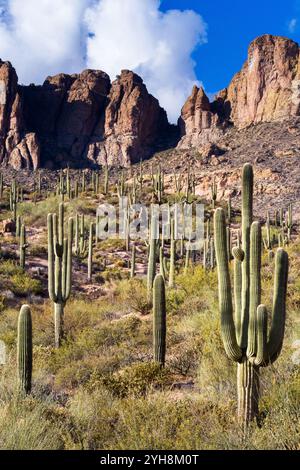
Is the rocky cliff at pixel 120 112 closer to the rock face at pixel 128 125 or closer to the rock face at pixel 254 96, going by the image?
the rock face at pixel 254 96

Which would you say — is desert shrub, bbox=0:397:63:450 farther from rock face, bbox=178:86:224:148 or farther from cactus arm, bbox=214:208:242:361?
rock face, bbox=178:86:224:148

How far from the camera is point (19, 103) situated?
7806 centimetres

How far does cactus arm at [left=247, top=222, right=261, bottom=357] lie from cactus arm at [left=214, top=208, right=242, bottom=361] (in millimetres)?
182

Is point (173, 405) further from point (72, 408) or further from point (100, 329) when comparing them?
point (100, 329)

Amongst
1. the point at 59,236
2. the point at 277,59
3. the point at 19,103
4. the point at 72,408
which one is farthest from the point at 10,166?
the point at 72,408

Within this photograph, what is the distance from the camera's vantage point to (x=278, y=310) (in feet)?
16.4

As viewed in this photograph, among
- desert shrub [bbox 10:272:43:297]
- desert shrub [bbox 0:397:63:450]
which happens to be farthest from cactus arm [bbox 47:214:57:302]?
desert shrub [bbox 10:272:43:297]

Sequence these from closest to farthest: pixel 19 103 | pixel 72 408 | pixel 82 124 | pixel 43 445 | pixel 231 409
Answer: pixel 43 445 < pixel 231 409 < pixel 72 408 < pixel 19 103 < pixel 82 124

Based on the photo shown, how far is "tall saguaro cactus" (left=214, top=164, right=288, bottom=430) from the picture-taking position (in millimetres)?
4832

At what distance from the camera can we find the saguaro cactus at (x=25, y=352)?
624 cm

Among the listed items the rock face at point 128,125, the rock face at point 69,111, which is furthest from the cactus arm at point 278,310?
the rock face at point 69,111

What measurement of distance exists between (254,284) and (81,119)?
83.0 metres

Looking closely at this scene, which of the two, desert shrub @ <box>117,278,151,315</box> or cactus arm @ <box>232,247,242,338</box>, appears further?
desert shrub @ <box>117,278,151,315</box>

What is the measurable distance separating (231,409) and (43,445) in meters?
2.19
